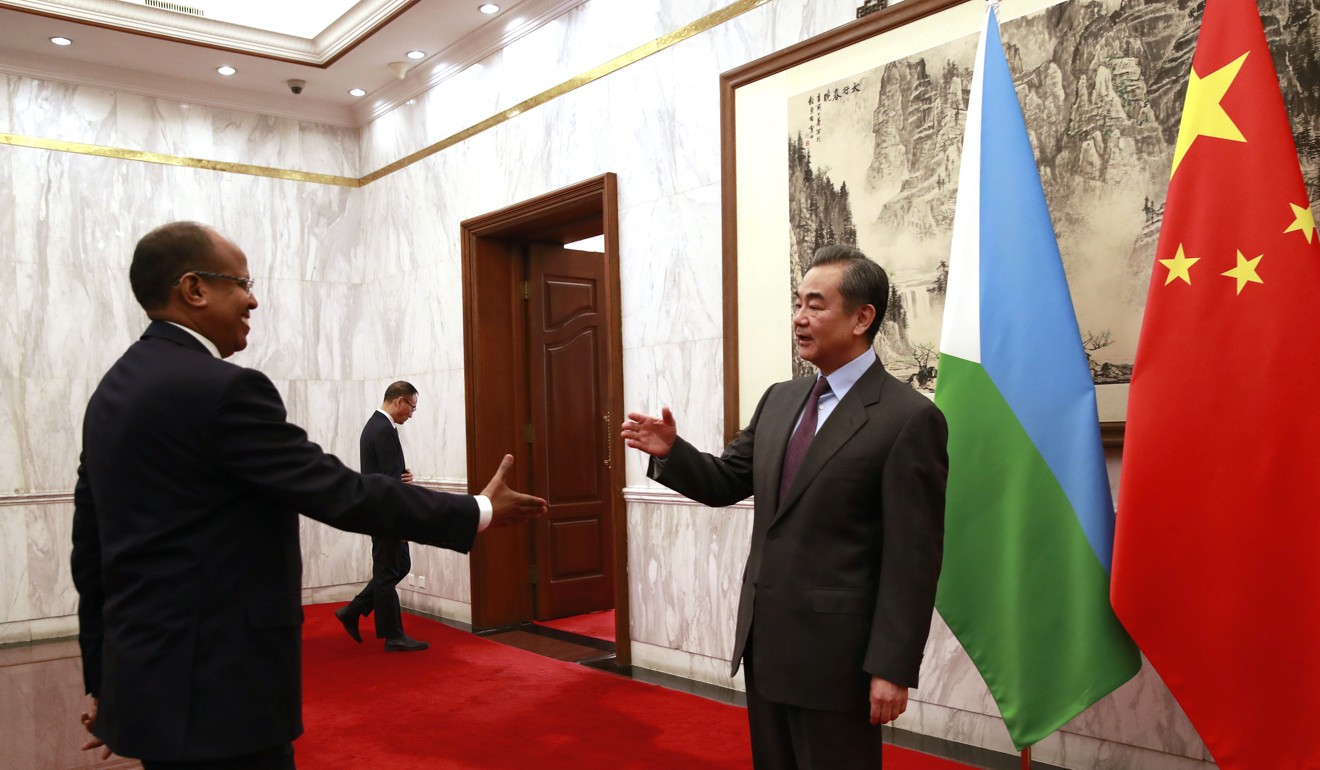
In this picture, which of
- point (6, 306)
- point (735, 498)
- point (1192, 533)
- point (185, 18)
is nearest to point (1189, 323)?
point (1192, 533)

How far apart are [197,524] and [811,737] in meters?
1.32

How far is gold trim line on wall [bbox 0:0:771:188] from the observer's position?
505 cm

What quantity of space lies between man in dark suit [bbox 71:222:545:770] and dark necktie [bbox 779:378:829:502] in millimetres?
887

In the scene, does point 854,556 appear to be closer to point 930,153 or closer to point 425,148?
point 930,153

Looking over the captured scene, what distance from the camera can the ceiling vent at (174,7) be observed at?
6.52m

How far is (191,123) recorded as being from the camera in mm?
7598

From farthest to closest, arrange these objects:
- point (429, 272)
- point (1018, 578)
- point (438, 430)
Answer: point (429, 272)
point (438, 430)
point (1018, 578)

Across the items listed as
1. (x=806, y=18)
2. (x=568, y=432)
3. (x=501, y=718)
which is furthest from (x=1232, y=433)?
(x=568, y=432)

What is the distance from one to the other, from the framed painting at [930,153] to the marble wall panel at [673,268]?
0.20 metres

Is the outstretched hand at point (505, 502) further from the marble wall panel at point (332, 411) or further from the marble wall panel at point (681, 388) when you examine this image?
the marble wall panel at point (332, 411)

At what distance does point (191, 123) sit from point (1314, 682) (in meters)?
7.71

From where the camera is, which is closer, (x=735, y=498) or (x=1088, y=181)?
(x=735, y=498)

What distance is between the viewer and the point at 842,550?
2199 millimetres

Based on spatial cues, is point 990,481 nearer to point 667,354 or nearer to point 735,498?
point 735,498
